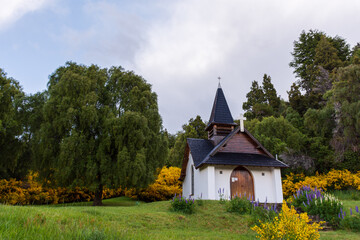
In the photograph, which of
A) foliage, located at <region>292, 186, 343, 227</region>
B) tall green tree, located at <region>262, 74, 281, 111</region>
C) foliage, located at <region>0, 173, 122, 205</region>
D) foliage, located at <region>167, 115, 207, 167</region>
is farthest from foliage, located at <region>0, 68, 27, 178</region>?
tall green tree, located at <region>262, 74, 281, 111</region>

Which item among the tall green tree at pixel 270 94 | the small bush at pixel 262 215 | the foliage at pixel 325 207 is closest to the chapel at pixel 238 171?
the foliage at pixel 325 207

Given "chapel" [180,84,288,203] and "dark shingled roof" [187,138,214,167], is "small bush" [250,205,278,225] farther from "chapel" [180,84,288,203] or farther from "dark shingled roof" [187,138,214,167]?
"dark shingled roof" [187,138,214,167]

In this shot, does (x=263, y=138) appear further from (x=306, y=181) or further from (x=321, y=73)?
(x=321, y=73)

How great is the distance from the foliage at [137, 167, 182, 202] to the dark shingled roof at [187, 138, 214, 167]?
5.20 metres

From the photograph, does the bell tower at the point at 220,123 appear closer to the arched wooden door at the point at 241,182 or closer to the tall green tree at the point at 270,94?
the arched wooden door at the point at 241,182

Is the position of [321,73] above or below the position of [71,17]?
above

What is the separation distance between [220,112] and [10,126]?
1551cm

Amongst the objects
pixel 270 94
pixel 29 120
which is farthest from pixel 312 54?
pixel 29 120

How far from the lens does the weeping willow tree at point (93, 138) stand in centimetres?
1664

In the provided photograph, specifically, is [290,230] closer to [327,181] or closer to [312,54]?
[327,181]

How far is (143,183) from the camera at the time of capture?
58.0ft

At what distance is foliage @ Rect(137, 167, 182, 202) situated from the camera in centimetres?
2445

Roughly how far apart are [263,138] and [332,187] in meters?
7.43

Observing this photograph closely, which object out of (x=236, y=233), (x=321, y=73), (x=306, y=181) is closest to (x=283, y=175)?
(x=306, y=181)
